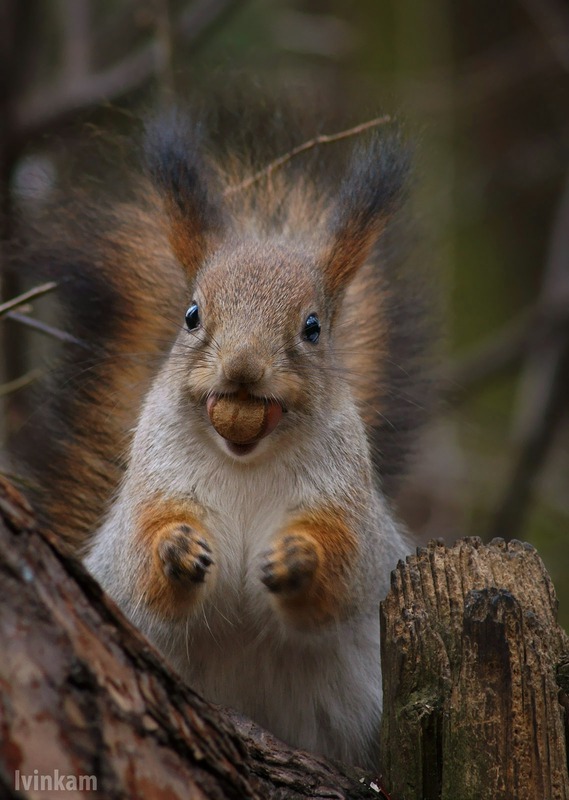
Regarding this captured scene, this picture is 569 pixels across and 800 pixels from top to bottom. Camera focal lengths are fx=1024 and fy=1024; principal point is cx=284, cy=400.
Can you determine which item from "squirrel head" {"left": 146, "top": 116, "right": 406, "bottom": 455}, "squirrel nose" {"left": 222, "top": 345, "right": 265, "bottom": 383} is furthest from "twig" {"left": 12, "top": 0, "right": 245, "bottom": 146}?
"squirrel nose" {"left": 222, "top": 345, "right": 265, "bottom": 383}

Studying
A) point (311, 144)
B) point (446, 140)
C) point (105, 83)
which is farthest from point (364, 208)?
point (446, 140)

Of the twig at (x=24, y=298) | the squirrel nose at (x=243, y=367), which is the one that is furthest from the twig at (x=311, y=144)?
the squirrel nose at (x=243, y=367)

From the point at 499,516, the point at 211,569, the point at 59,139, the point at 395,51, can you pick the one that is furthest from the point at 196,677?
the point at 395,51

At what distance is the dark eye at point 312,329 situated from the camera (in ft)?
9.41

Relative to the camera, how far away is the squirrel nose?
242 centimetres

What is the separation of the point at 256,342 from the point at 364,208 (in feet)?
2.56

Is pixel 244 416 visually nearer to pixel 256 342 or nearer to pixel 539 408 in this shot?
pixel 256 342

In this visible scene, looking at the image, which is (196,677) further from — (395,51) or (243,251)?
(395,51)

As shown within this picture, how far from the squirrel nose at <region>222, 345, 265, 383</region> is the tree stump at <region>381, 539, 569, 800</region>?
1.86 feet

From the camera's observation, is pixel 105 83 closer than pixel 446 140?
Yes

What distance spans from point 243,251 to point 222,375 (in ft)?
2.35

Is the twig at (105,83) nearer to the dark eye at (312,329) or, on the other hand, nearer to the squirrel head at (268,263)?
the squirrel head at (268,263)

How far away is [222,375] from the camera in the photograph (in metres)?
2.47

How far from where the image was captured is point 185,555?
2.51m
